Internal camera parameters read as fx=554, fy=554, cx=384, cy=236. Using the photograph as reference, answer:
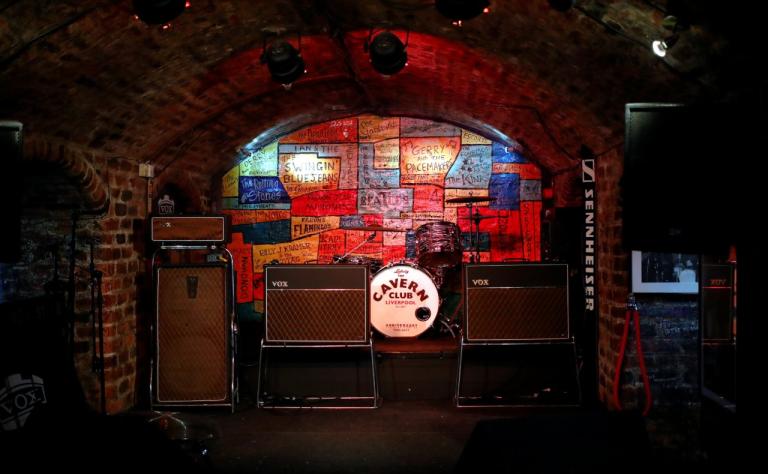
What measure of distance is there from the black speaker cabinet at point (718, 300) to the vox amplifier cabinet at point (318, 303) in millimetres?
2426

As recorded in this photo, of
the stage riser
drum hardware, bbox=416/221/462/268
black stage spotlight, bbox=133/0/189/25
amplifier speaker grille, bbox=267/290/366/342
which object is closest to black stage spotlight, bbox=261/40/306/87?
black stage spotlight, bbox=133/0/189/25

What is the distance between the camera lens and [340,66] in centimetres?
476

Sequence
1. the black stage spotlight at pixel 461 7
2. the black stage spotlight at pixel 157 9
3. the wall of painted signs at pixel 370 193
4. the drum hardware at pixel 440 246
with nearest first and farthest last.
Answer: the black stage spotlight at pixel 157 9
the black stage spotlight at pixel 461 7
the drum hardware at pixel 440 246
the wall of painted signs at pixel 370 193

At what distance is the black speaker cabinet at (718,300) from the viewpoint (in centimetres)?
359

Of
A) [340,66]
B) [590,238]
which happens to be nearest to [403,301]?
[590,238]

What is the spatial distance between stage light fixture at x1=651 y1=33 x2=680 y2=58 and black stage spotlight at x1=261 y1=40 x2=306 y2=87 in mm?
2163

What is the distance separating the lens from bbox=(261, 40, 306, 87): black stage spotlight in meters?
3.63

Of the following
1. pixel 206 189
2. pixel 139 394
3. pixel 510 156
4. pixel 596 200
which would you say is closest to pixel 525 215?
pixel 510 156

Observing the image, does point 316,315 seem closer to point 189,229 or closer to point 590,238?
point 189,229

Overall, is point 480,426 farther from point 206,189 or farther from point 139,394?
point 206,189

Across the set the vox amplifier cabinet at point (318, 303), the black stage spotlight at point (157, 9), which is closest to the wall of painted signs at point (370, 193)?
the vox amplifier cabinet at point (318, 303)

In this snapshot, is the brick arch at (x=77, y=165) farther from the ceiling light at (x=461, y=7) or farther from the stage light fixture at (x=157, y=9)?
the ceiling light at (x=461, y=7)

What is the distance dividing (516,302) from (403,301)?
116 cm

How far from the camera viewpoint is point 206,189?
6539mm
